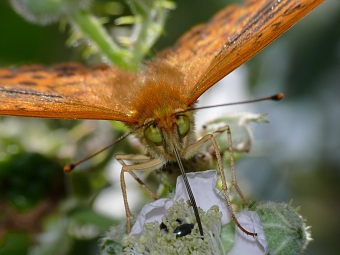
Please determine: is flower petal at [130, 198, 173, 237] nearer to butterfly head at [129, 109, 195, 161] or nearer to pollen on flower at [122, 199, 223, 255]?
pollen on flower at [122, 199, 223, 255]

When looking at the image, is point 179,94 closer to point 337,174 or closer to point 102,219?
point 102,219

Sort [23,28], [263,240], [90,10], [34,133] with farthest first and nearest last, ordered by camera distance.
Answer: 1. [23,28]
2. [34,133]
3. [90,10]
4. [263,240]

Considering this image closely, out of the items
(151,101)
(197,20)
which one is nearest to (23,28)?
(197,20)

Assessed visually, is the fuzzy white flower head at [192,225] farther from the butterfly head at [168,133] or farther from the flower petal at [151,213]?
the butterfly head at [168,133]

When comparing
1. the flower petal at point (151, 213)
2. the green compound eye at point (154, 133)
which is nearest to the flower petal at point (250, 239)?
the flower petal at point (151, 213)

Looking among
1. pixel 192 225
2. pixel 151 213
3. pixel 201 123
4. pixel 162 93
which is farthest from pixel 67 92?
pixel 201 123

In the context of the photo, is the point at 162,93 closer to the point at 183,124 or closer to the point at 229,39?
the point at 183,124

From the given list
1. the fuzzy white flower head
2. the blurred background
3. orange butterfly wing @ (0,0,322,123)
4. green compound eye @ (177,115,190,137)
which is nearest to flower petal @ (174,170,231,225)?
the fuzzy white flower head
